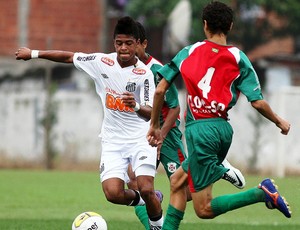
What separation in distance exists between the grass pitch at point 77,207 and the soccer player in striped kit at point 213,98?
4.96 feet

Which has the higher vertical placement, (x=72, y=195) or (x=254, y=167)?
(x=72, y=195)

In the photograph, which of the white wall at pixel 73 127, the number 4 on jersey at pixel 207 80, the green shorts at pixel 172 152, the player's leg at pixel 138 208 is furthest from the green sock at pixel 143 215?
the white wall at pixel 73 127

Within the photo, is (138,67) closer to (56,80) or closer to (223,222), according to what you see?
(223,222)

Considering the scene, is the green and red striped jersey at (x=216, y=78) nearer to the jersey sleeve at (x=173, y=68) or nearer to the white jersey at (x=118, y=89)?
the jersey sleeve at (x=173, y=68)

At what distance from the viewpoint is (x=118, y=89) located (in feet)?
34.7

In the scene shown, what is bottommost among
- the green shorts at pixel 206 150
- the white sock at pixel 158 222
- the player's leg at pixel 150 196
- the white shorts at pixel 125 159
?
the white sock at pixel 158 222

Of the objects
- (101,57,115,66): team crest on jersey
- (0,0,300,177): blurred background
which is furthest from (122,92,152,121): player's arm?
(0,0,300,177): blurred background

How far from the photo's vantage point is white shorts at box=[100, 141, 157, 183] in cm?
1059

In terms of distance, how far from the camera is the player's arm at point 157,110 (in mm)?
9281

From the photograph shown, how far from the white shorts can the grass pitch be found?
1.45 meters

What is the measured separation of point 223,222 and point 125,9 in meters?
22.1

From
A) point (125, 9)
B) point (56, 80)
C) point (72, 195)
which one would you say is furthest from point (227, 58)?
point (125, 9)

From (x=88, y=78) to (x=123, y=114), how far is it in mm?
18351

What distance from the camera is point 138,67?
35.0 feet
